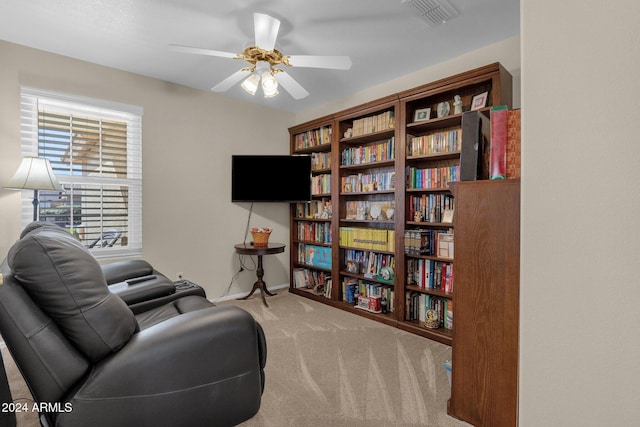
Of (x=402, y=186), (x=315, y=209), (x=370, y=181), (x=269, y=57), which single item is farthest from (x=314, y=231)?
(x=269, y=57)

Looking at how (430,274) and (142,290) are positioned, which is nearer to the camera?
(142,290)

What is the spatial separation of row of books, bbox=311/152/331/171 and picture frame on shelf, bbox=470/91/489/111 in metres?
1.72

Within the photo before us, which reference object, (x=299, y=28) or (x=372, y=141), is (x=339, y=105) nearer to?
(x=372, y=141)

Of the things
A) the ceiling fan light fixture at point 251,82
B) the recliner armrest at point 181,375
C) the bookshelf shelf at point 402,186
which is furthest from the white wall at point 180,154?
the recliner armrest at point 181,375

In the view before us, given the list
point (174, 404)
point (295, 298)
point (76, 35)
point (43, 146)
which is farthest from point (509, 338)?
point (43, 146)

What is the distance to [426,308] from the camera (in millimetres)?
2816

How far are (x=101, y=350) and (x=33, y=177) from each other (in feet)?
5.76

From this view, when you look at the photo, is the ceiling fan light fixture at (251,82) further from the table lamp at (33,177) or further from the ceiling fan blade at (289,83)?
the table lamp at (33,177)

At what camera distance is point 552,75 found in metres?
0.70

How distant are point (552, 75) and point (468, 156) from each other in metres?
0.90

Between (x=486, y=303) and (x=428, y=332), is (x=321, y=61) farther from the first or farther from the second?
(x=428, y=332)

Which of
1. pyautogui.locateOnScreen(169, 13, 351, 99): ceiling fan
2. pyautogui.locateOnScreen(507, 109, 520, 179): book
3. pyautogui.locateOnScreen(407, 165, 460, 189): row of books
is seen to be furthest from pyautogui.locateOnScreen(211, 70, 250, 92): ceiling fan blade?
pyautogui.locateOnScreen(507, 109, 520, 179): book

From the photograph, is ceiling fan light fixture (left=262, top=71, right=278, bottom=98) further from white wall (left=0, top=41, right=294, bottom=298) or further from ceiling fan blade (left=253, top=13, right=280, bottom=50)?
white wall (left=0, top=41, right=294, bottom=298)

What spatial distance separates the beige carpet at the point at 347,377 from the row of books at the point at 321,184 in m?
1.52
